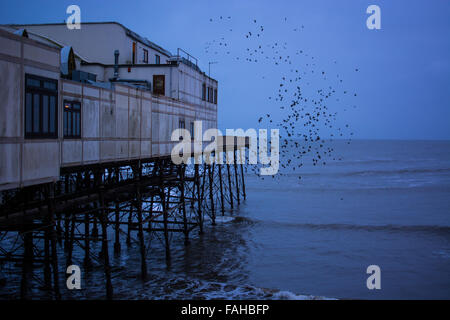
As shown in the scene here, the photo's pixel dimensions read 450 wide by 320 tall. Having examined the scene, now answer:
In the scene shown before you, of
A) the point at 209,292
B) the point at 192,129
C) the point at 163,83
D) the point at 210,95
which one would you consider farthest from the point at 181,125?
the point at 210,95

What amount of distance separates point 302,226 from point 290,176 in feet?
119

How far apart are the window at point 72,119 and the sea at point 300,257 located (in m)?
5.23

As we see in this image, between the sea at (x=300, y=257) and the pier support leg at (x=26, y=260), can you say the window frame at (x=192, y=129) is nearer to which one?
the sea at (x=300, y=257)

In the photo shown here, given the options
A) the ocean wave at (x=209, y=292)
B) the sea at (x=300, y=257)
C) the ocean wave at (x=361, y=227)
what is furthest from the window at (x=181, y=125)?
the ocean wave at (x=361, y=227)

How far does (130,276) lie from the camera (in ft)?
49.5

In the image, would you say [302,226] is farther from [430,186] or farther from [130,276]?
[430,186]

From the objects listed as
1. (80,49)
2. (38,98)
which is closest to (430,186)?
(80,49)

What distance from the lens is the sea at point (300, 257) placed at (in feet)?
47.2

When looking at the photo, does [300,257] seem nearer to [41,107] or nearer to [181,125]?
[181,125]

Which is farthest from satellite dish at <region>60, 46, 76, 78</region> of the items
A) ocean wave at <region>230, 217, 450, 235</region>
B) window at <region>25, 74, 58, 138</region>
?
ocean wave at <region>230, 217, 450, 235</region>

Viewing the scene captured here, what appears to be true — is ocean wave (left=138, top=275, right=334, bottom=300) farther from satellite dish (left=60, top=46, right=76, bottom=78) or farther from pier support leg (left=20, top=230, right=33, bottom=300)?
satellite dish (left=60, top=46, right=76, bottom=78)

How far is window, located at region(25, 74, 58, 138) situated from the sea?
20.2ft

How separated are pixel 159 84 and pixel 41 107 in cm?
1266

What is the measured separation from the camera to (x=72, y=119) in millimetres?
10859
